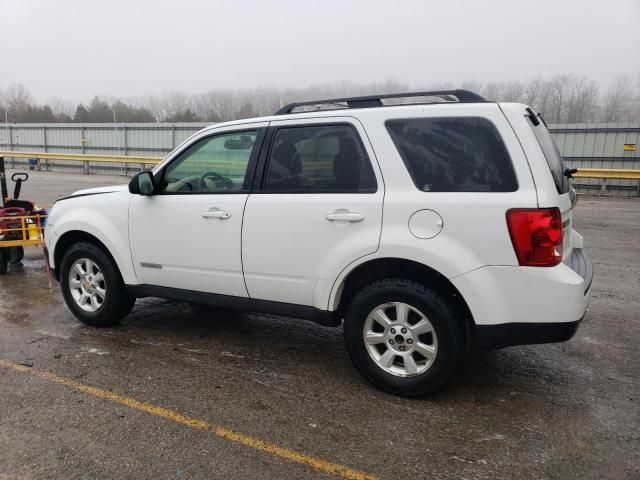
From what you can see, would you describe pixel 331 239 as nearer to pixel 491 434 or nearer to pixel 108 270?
pixel 491 434

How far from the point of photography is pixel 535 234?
306 cm

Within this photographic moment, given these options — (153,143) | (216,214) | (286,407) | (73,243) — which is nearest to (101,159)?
(153,143)

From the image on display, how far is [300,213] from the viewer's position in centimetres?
372

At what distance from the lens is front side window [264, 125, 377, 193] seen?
3.60 meters

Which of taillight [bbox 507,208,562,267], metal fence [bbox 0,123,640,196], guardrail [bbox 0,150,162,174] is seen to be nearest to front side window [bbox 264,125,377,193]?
taillight [bbox 507,208,562,267]

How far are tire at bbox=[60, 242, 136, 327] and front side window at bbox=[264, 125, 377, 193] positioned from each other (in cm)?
185

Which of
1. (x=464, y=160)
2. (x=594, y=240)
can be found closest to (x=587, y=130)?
(x=594, y=240)

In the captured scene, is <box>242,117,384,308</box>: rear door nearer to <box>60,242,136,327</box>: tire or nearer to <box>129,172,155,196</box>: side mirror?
<box>129,172,155,196</box>: side mirror

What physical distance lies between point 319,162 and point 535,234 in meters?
1.53

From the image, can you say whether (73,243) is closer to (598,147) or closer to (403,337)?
(403,337)

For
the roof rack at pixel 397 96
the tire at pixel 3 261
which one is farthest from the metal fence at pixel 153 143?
the tire at pixel 3 261

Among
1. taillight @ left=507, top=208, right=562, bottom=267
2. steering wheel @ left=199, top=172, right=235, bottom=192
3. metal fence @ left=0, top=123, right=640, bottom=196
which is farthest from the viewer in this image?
metal fence @ left=0, top=123, right=640, bottom=196

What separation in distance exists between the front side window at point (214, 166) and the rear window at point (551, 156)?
80.0 inches

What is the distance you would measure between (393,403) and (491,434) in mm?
643
